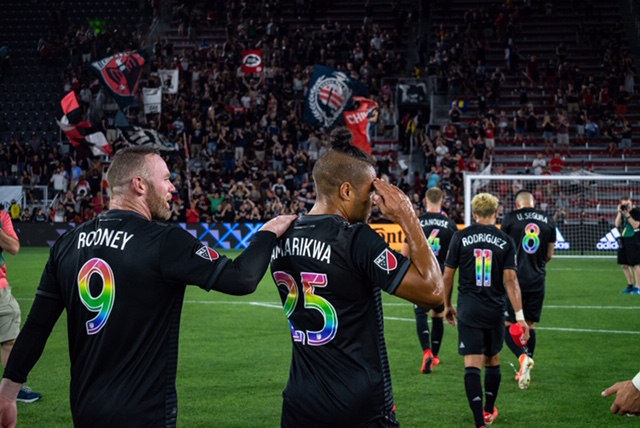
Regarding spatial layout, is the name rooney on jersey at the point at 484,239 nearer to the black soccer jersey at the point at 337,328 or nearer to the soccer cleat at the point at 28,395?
the black soccer jersey at the point at 337,328

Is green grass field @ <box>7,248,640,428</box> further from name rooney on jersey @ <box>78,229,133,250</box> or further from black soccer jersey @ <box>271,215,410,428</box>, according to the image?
name rooney on jersey @ <box>78,229,133,250</box>

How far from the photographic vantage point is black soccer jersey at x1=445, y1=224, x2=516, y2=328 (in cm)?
888

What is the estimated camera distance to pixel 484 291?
8.95 metres

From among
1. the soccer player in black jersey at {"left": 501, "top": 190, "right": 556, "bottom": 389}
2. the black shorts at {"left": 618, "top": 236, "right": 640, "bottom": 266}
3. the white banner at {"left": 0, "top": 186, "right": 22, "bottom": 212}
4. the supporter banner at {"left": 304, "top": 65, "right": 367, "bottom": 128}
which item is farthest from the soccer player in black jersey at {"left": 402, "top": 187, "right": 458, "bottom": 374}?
the white banner at {"left": 0, "top": 186, "right": 22, "bottom": 212}

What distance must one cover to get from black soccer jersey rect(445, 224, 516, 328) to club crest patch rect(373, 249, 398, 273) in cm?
481

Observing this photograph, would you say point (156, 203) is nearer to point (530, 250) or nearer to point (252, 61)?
point (530, 250)

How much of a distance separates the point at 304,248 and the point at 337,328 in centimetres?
44

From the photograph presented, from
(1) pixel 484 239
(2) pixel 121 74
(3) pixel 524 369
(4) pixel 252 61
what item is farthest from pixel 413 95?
(1) pixel 484 239

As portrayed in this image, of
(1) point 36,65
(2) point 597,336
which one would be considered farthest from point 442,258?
(1) point 36,65

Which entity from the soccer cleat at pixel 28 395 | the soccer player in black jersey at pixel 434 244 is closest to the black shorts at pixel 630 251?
the soccer player in black jersey at pixel 434 244

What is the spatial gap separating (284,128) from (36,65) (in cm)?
1479

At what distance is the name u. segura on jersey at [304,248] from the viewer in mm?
Result: 4477

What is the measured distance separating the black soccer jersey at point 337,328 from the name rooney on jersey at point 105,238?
0.84 m

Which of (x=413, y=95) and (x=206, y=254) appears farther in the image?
(x=413, y=95)
